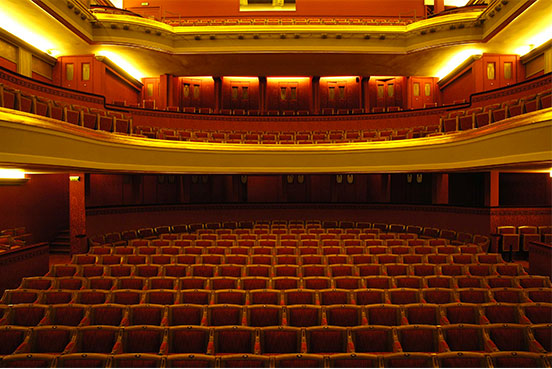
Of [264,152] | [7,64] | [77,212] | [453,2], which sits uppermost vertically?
[453,2]

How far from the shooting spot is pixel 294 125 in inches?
459

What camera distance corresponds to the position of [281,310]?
3760 millimetres

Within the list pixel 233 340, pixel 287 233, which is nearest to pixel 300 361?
pixel 233 340

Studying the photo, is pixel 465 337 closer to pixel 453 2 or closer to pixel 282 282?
pixel 282 282

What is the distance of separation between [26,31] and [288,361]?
1052cm

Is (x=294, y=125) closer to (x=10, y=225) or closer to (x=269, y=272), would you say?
(x=269, y=272)

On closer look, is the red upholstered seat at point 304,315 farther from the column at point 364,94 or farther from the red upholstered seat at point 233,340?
the column at point 364,94

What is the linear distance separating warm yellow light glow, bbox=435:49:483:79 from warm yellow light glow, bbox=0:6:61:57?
11.8 meters

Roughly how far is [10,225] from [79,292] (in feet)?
17.3

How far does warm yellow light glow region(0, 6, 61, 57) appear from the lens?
27.1 feet

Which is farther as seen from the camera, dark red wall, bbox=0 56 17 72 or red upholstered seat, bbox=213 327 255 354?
dark red wall, bbox=0 56 17 72

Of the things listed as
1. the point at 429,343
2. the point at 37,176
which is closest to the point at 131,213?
the point at 37,176

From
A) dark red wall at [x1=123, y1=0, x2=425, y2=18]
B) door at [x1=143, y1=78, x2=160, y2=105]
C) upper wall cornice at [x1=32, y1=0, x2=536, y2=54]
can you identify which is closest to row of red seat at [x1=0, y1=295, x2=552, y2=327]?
upper wall cornice at [x1=32, y1=0, x2=536, y2=54]

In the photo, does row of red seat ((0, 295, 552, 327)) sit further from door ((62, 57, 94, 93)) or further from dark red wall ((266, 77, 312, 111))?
dark red wall ((266, 77, 312, 111))
